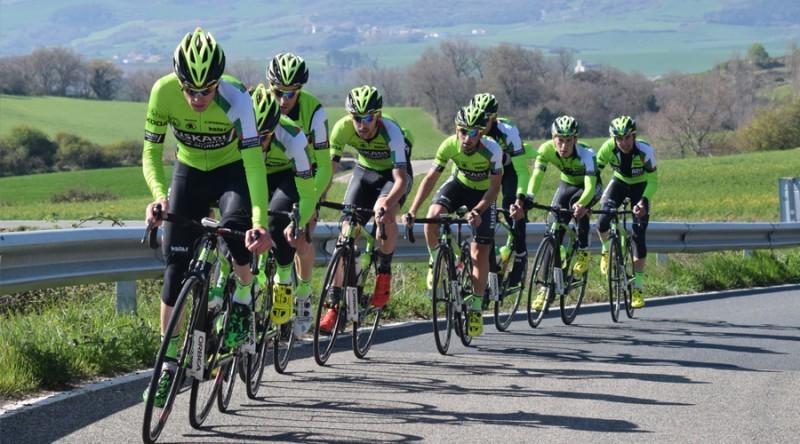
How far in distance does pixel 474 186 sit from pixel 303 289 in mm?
2574

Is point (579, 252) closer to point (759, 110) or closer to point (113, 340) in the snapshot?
point (113, 340)

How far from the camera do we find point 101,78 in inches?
4860

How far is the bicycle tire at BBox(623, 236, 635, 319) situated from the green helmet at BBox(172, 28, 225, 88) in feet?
24.3

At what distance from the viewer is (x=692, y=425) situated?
6695 millimetres

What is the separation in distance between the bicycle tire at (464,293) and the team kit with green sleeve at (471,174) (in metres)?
0.17

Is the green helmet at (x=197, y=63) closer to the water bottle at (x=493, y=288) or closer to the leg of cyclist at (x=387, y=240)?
the leg of cyclist at (x=387, y=240)

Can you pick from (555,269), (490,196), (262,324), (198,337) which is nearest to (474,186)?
(490,196)

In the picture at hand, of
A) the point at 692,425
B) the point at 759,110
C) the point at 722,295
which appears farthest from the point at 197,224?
the point at 759,110

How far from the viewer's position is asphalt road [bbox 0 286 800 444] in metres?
6.29

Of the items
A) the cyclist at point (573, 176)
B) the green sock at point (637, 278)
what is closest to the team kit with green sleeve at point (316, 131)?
the cyclist at point (573, 176)

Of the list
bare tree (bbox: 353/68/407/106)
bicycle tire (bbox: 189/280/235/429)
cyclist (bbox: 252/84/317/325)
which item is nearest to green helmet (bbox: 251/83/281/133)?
cyclist (bbox: 252/84/317/325)

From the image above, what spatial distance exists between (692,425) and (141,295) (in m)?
5.41

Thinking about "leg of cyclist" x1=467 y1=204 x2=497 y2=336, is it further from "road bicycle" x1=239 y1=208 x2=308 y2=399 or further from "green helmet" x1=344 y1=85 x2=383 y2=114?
"road bicycle" x1=239 y1=208 x2=308 y2=399

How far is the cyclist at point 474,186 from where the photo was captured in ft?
32.0
